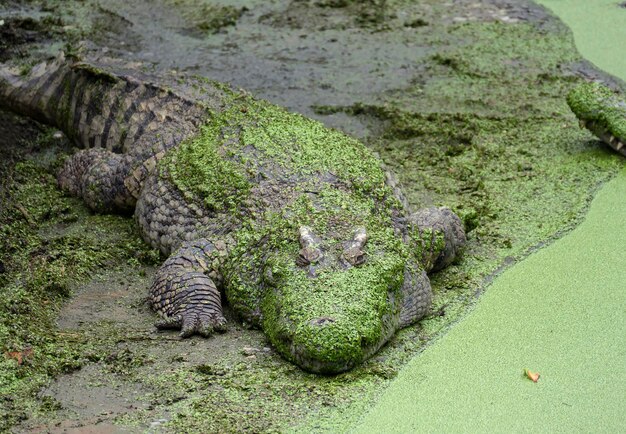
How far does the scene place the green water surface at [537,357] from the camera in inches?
144

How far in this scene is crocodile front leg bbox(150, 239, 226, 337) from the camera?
4.31m

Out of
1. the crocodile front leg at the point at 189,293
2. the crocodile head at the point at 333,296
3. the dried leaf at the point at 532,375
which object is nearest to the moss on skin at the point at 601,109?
the crocodile head at the point at 333,296

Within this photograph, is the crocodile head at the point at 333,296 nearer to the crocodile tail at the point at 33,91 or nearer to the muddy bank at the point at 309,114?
the muddy bank at the point at 309,114

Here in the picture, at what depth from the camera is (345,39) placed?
8.03 meters

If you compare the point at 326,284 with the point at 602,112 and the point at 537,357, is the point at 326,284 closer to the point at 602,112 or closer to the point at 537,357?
the point at 537,357

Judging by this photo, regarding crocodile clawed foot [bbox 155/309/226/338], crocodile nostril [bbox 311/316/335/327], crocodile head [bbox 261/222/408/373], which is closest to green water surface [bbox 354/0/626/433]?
crocodile head [bbox 261/222/408/373]

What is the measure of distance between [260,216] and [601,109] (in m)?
2.55

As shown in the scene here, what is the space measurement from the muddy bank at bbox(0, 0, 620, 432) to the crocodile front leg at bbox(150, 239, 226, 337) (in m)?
0.07

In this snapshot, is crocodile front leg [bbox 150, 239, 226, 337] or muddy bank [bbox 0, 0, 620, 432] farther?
crocodile front leg [bbox 150, 239, 226, 337]

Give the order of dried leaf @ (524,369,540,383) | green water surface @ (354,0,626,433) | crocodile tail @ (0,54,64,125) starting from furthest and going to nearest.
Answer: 1. crocodile tail @ (0,54,64,125)
2. dried leaf @ (524,369,540,383)
3. green water surface @ (354,0,626,433)

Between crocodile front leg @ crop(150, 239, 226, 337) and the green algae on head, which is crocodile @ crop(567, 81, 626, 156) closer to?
the green algae on head

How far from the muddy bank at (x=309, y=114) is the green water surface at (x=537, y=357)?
12 cm

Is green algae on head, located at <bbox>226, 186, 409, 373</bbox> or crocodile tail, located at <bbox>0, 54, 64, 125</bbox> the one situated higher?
green algae on head, located at <bbox>226, 186, 409, 373</bbox>

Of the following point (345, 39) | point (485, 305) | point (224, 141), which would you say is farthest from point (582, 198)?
point (345, 39)
